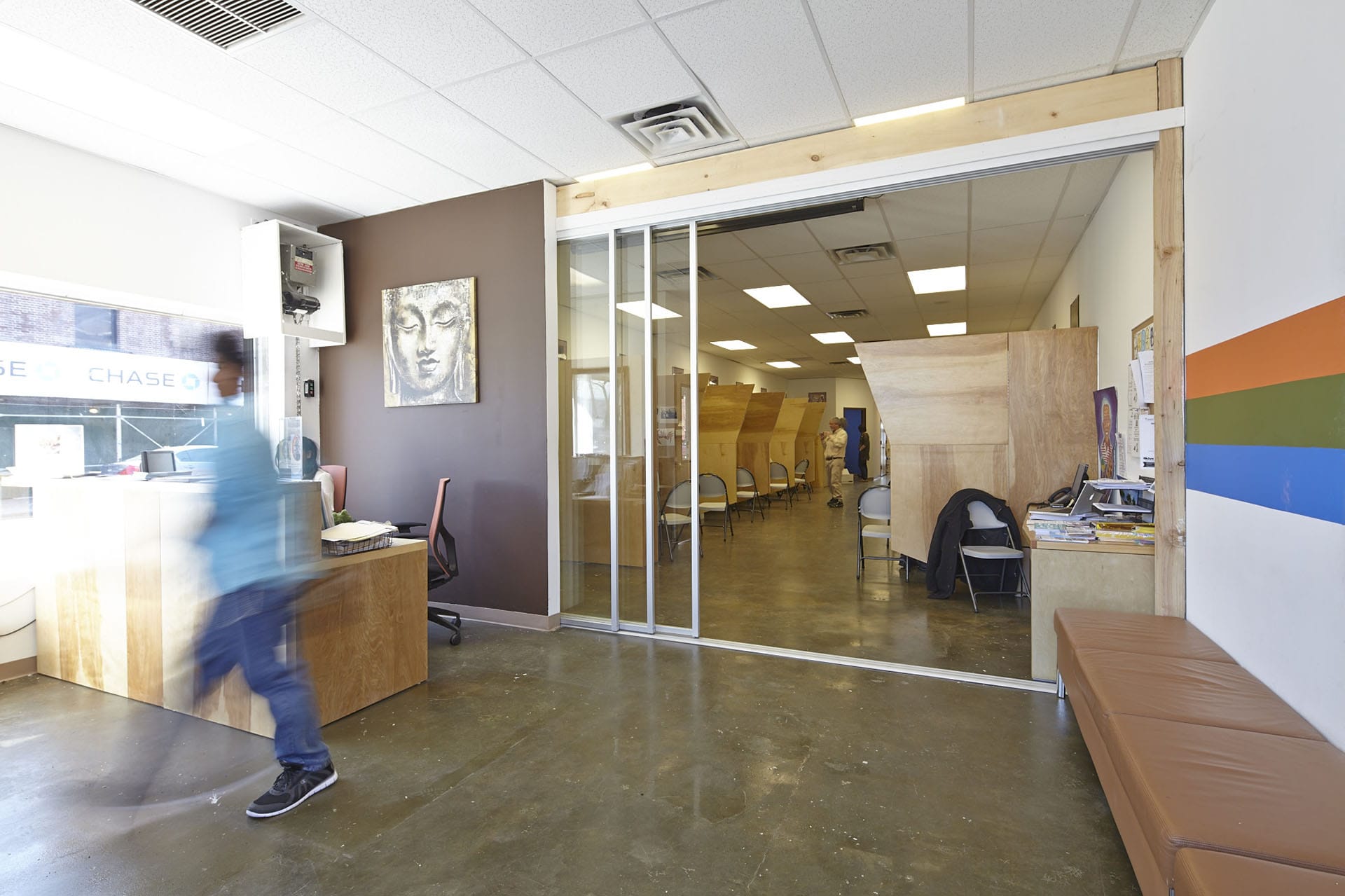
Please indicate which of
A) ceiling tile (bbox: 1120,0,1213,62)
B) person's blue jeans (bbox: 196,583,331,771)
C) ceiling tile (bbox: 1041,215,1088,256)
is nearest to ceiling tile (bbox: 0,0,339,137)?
person's blue jeans (bbox: 196,583,331,771)

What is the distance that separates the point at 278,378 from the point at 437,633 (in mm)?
2460

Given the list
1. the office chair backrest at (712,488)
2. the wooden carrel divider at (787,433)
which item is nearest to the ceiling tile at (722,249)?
the office chair backrest at (712,488)

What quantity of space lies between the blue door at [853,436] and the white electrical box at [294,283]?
49.3 feet

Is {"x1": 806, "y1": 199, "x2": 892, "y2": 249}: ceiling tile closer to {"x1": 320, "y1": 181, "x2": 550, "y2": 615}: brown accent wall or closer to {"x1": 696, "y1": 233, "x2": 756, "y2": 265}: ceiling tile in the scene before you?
{"x1": 696, "y1": 233, "x2": 756, "y2": 265}: ceiling tile

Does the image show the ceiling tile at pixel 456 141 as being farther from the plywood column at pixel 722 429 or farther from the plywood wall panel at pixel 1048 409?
the plywood column at pixel 722 429

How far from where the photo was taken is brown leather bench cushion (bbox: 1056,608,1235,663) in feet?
8.25

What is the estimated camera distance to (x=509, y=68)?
3191mm

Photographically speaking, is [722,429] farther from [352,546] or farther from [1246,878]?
[1246,878]

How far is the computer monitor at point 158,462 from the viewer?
3812 millimetres

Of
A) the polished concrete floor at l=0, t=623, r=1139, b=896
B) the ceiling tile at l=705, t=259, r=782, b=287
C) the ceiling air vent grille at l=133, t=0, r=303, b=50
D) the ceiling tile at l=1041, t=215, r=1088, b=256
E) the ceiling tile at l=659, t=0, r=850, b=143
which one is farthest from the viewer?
the ceiling tile at l=705, t=259, r=782, b=287

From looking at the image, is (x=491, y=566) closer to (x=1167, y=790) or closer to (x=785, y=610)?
(x=785, y=610)

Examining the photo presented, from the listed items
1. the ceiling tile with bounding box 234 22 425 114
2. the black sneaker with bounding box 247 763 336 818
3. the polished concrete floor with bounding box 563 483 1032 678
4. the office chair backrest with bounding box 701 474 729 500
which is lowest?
the polished concrete floor with bounding box 563 483 1032 678

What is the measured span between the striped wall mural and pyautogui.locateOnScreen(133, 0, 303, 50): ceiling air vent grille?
12.6 feet

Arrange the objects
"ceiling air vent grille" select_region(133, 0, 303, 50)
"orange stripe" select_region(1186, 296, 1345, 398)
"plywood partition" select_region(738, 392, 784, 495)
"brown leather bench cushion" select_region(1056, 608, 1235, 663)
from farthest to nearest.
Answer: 1. "plywood partition" select_region(738, 392, 784, 495)
2. "ceiling air vent grille" select_region(133, 0, 303, 50)
3. "brown leather bench cushion" select_region(1056, 608, 1235, 663)
4. "orange stripe" select_region(1186, 296, 1345, 398)
